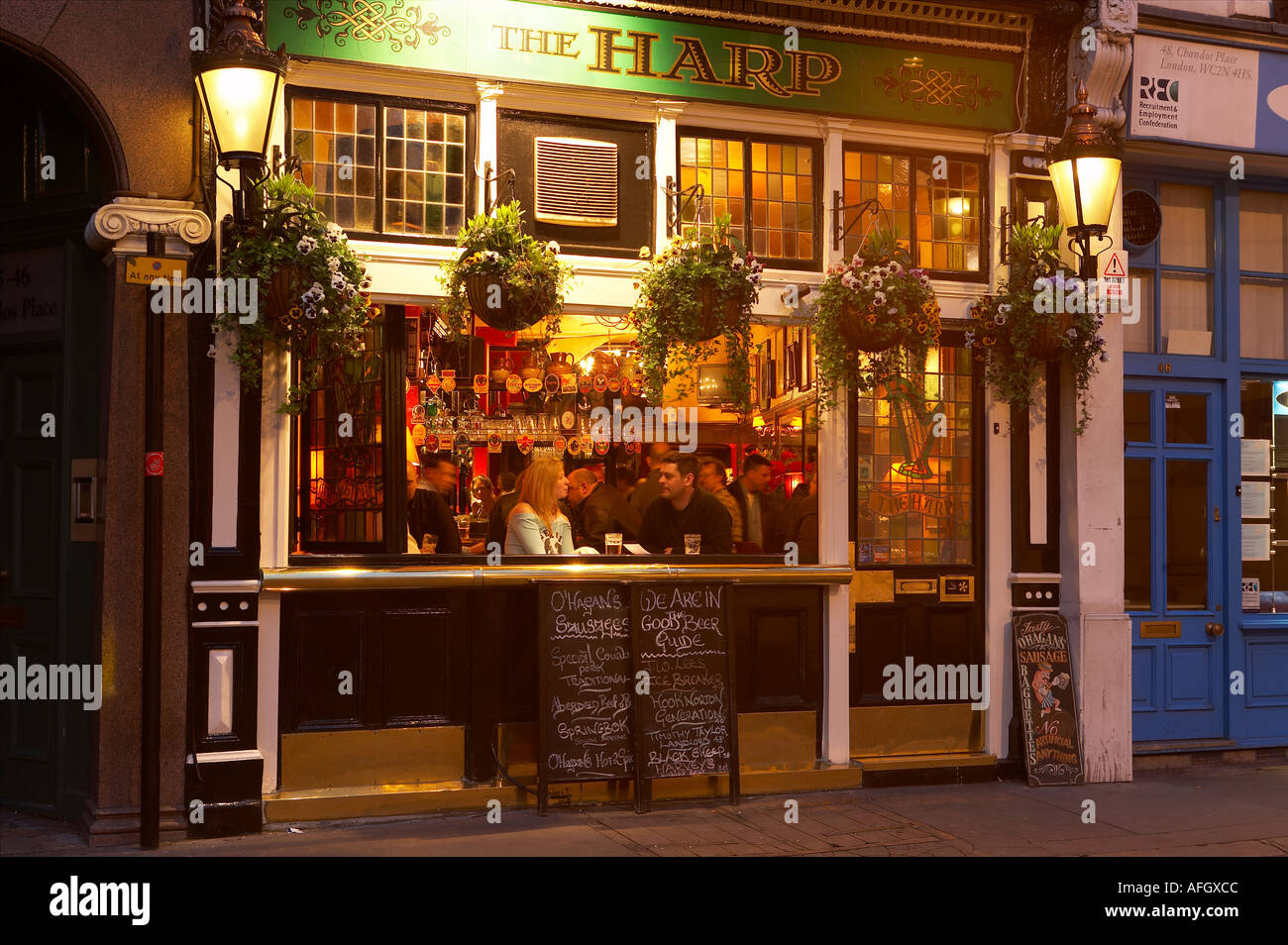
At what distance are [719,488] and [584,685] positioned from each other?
84.6 inches

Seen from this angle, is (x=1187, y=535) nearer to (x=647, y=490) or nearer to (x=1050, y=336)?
→ (x=1050, y=336)

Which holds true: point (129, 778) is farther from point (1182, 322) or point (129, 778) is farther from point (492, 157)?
point (1182, 322)

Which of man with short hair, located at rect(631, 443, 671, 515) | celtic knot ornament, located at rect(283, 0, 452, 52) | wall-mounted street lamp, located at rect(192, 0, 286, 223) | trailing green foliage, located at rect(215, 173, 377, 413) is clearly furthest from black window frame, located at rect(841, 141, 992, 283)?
wall-mounted street lamp, located at rect(192, 0, 286, 223)

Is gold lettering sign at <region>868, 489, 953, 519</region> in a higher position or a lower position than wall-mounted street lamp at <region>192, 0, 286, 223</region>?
lower

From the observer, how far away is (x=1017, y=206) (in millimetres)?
10055

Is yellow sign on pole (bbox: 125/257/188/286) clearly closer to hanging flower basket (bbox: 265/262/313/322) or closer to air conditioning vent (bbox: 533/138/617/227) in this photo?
hanging flower basket (bbox: 265/262/313/322)

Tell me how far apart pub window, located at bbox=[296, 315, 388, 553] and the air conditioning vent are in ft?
5.02

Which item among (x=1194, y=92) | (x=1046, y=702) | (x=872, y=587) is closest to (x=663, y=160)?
(x=872, y=587)

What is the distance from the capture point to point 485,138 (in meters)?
8.80

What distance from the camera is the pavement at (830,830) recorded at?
24.8ft

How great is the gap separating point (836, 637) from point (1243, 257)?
513 cm

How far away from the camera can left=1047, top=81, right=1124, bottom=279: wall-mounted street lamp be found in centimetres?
936

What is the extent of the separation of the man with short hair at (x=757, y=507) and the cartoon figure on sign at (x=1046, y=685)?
7.21 feet

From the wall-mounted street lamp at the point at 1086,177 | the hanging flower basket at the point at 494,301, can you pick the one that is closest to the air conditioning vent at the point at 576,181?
the hanging flower basket at the point at 494,301
